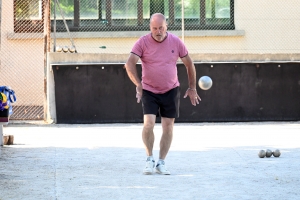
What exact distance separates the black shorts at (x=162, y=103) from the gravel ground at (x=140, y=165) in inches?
27.2

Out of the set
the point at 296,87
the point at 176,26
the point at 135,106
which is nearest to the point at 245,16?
the point at 176,26

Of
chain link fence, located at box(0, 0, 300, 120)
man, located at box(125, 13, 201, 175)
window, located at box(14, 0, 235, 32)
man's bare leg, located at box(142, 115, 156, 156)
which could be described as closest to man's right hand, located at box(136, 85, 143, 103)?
man, located at box(125, 13, 201, 175)

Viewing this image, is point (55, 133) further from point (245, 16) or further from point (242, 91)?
point (245, 16)

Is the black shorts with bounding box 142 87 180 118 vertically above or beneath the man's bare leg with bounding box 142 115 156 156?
above

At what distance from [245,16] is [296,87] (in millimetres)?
3369

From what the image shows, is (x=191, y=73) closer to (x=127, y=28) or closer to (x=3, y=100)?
(x=3, y=100)

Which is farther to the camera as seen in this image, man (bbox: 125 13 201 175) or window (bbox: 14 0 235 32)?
window (bbox: 14 0 235 32)

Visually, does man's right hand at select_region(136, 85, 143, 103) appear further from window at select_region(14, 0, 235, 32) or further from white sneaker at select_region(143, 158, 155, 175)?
window at select_region(14, 0, 235, 32)

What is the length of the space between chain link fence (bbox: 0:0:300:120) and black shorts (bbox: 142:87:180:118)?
1084 cm

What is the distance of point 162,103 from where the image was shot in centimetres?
907

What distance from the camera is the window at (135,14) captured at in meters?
20.5

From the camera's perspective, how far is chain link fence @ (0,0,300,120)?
20094 millimetres

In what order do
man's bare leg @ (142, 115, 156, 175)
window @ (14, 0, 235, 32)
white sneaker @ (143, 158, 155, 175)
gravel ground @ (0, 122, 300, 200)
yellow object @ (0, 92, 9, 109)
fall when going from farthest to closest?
window @ (14, 0, 235, 32), yellow object @ (0, 92, 9, 109), man's bare leg @ (142, 115, 156, 175), white sneaker @ (143, 158, 155, 175), gravel ground @ (0, 122, 300, 200)

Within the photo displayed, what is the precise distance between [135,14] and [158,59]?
11968mm
